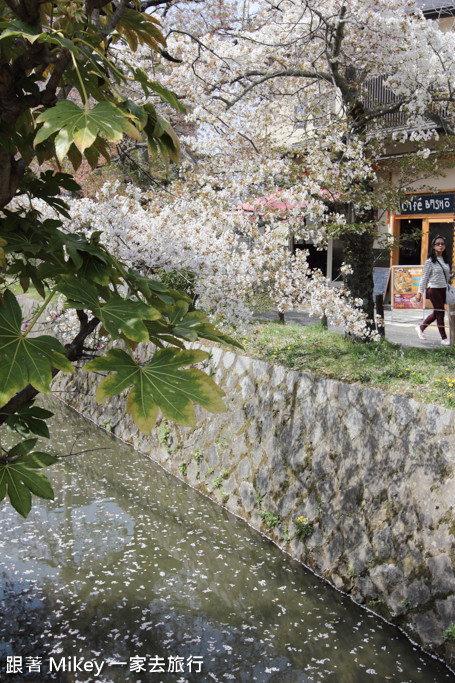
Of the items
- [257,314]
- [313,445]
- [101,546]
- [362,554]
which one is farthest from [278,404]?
[257,314]

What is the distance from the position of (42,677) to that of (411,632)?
3078mm

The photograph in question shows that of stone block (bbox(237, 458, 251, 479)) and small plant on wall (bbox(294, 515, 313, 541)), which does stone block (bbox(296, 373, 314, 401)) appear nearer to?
stone block (bbox(237, 458, 251, 479))

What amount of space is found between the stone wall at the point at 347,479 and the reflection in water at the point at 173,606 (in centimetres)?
27

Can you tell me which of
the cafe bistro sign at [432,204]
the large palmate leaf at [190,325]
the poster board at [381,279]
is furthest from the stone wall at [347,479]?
the cafe bistro sign at [432,204]

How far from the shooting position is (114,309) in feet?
5.60

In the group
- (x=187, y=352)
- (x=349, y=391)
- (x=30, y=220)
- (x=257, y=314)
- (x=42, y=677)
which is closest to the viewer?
(x=187, y=352)

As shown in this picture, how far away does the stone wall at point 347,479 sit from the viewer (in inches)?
199

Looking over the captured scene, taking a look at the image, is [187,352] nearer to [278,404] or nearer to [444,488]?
[444,488]

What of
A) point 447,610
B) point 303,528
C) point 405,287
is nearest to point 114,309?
point 447,610

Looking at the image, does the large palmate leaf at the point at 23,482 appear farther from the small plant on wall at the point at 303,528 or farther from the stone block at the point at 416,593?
the small plant on wall at the point at 303,528

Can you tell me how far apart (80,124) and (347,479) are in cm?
525

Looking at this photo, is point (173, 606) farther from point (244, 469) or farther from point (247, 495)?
point (244, 469)

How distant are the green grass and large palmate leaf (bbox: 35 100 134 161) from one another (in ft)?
15.2

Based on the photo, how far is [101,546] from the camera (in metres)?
6.56
